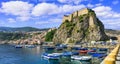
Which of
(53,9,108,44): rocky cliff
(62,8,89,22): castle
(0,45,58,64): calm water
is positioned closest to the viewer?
(0,45,58,64): calm water

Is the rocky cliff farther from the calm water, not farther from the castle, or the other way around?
the calm water

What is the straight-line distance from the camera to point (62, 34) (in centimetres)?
15625

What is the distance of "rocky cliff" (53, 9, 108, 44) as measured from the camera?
465 ft

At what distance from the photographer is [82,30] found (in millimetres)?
146500

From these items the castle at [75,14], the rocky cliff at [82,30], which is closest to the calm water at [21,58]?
the rocky cliff at [82,30]

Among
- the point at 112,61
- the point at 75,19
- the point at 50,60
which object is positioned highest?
the point at 75,19

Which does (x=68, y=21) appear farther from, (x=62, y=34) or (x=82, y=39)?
(x=82, y=39)

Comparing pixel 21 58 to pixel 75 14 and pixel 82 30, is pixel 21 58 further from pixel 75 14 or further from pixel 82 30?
pixel 75 14

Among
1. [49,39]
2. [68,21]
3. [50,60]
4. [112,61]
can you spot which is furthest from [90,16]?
[112,61]

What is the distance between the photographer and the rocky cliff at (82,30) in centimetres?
14162

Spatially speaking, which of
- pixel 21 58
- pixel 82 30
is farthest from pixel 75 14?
pixel 21 58

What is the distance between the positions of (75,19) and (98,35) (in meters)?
23.6

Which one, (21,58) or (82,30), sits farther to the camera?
(82,30)

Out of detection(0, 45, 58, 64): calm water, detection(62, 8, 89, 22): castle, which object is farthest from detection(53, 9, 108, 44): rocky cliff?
detection(0, 45, 58, 64): calm water
